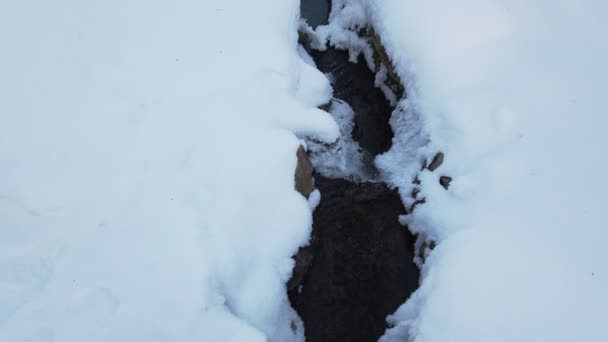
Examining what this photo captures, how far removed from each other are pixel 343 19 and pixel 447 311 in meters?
9.21

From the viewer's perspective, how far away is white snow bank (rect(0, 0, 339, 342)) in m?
5.62

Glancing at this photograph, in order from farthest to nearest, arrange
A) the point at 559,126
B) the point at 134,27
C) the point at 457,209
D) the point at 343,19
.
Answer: the point at 343,19, the point at 134,27, the point at 559,126, the point at 457,209

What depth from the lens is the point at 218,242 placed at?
6.40m

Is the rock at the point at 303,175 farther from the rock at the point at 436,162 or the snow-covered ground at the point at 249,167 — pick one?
the rock at the point at 436,162

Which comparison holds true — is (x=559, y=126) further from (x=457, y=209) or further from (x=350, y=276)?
(x=350, y=276)

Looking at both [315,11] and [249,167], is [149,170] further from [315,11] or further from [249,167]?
[315,11]

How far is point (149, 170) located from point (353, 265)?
151 inches

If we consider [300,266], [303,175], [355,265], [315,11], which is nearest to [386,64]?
[315,11]

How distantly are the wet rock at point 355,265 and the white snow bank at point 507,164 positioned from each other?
49cm

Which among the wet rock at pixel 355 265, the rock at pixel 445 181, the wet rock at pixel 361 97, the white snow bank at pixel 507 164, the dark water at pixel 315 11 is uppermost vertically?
the white snow bank at pixel 507 164

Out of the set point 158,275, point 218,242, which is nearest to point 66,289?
point 158,275

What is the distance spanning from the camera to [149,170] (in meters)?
6.92

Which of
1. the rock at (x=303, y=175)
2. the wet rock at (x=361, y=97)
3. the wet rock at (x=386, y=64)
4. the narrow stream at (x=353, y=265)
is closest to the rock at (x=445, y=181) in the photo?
the narrow stream at (x=353, y=265)

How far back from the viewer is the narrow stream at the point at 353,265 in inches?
290
